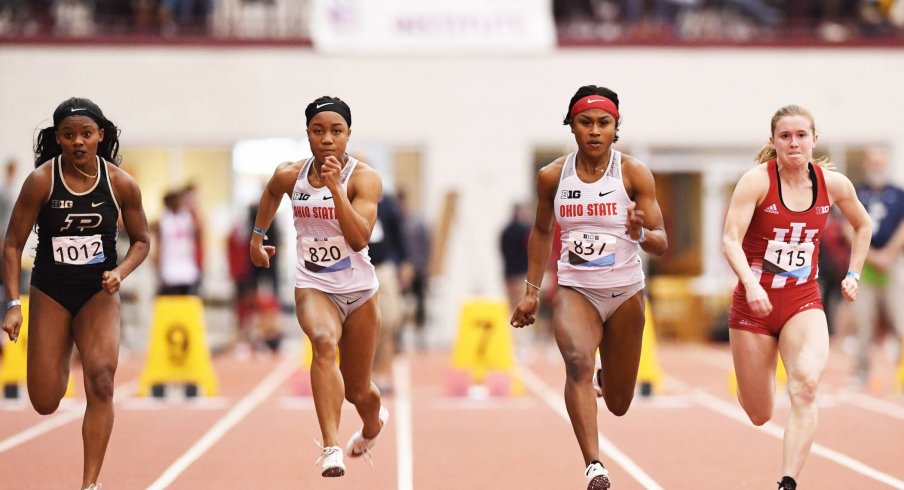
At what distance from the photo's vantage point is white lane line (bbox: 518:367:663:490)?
28.3 ft

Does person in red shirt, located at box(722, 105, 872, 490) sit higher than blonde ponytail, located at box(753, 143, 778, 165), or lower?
lower

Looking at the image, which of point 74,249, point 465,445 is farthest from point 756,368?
point 74,249

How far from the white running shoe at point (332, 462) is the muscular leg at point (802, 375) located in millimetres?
2331

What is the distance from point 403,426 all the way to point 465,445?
134cm

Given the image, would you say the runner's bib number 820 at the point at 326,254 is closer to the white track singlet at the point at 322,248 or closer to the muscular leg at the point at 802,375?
the white track singlet at the point at 322,248

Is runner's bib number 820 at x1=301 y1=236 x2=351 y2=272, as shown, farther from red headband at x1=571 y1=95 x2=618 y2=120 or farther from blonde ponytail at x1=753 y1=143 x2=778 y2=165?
blonde ponytail at x1=753 y1=143 x2=778 y2=165

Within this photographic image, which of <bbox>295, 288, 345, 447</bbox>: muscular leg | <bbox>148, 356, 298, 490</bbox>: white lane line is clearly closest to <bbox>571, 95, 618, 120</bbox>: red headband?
<bbox>295, 288, 345, 447</bbox>: muscular leg

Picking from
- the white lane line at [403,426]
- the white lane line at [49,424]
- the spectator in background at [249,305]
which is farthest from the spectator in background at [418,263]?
the white lane line at [49,424]

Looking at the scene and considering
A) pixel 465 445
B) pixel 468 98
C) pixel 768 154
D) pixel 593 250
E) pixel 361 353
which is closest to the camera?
pixel 593 250

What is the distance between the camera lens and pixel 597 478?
276 inches

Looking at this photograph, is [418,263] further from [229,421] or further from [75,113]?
[75,113]

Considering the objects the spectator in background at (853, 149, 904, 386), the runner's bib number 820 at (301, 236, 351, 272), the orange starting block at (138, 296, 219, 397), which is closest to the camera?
the runner's bib number 820 at (301, 236, 351, 272)

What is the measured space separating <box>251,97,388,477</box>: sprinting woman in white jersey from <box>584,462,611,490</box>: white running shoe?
1.34 m

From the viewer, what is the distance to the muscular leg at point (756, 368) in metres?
7.36
